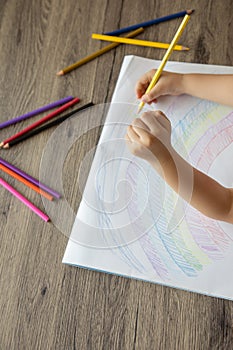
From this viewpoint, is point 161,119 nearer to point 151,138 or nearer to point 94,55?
point 151,138

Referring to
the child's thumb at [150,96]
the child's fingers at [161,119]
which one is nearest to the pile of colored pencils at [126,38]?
the child's thumb at [150,96]

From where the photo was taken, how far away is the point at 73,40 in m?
0.84

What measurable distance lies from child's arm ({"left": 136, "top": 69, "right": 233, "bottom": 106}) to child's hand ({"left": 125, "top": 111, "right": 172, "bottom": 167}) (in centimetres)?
11

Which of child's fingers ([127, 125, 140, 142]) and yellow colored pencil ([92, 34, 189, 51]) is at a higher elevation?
yellow colored pencil ([92, 34, 189, 51])

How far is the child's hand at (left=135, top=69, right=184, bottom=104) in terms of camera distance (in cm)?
74

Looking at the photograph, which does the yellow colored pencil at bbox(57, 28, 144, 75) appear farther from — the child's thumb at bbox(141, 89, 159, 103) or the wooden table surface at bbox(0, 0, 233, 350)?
the child's thumb at bbox(141, 89, 159, 103)

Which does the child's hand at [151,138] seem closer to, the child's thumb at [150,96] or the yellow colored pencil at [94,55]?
the child's thumb at [150,96]

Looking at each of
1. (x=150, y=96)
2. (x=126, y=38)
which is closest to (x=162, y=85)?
(x=150, y=96)

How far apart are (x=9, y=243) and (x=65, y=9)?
0.41 meters

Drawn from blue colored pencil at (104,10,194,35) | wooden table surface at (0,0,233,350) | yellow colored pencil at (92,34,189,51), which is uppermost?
blue colored pencil at (104,10,194,35)

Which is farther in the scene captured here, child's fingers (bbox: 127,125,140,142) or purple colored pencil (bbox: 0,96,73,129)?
purple colored pencil (bbox: 0,96,73,129)

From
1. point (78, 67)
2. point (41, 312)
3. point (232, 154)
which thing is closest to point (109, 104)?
point (78, 67)

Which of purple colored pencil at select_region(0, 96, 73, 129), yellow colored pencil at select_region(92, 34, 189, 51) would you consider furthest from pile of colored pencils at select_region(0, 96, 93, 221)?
yellow colored pencil at select_region(92, 34, 189, 51)

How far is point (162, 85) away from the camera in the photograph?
0.74 meters
